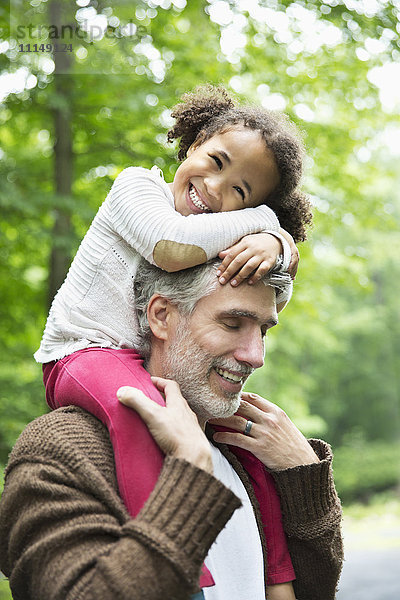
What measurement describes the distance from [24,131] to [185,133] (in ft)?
16.2

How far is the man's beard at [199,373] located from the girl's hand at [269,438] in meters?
0.18

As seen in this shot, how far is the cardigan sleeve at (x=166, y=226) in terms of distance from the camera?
1.95 metres

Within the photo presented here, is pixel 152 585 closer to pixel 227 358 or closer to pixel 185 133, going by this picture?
pixel 227 358

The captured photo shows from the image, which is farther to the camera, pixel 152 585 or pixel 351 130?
pixel 351 130

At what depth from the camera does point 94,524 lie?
1.55 meters

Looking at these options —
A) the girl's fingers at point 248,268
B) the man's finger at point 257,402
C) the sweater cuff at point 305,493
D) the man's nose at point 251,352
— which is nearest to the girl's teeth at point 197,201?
the girl's fingers at point 248,268

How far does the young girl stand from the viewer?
1.81m

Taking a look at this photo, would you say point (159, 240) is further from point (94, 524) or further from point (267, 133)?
point (94, 524)

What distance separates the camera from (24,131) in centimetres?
700

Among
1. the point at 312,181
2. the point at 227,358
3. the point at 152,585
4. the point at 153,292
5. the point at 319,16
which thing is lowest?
the point at 312,181

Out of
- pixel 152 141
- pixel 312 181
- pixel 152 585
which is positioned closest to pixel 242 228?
pixel 152 585

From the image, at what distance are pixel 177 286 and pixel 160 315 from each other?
0.11m

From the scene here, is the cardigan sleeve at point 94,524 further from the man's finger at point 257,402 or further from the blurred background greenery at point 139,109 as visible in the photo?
the blurred background greenery at point 139,109

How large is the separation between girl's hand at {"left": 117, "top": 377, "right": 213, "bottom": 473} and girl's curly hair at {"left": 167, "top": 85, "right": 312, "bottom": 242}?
2.98ft
